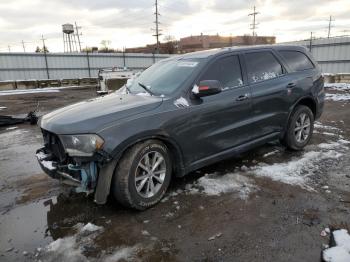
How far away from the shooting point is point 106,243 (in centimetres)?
314

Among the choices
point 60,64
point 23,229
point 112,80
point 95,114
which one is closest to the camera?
point 23,229

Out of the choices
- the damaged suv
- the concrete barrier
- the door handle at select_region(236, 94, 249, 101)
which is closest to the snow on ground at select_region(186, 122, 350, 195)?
the damaged suv

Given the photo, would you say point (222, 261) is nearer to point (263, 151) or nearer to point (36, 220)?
point (36, 220)

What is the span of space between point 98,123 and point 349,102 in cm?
1062

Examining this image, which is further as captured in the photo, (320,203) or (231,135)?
(231,135)

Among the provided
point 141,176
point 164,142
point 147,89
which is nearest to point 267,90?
point 147,89

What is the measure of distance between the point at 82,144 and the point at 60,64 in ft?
88.1

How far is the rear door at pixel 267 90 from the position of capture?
479cm

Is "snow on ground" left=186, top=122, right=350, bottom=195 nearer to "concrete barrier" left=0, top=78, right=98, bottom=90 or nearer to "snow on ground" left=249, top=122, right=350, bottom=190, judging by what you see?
"snow on ground" left=249, top=122, right=350, bottom=190

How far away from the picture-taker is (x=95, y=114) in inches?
140

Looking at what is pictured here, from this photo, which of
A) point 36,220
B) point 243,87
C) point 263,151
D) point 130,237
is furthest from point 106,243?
point 263,151

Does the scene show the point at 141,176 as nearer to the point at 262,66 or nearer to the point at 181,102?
the point at 181,102

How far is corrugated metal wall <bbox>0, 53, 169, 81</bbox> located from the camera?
1014 inches

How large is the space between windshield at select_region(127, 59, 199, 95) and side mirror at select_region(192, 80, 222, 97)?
25cm
